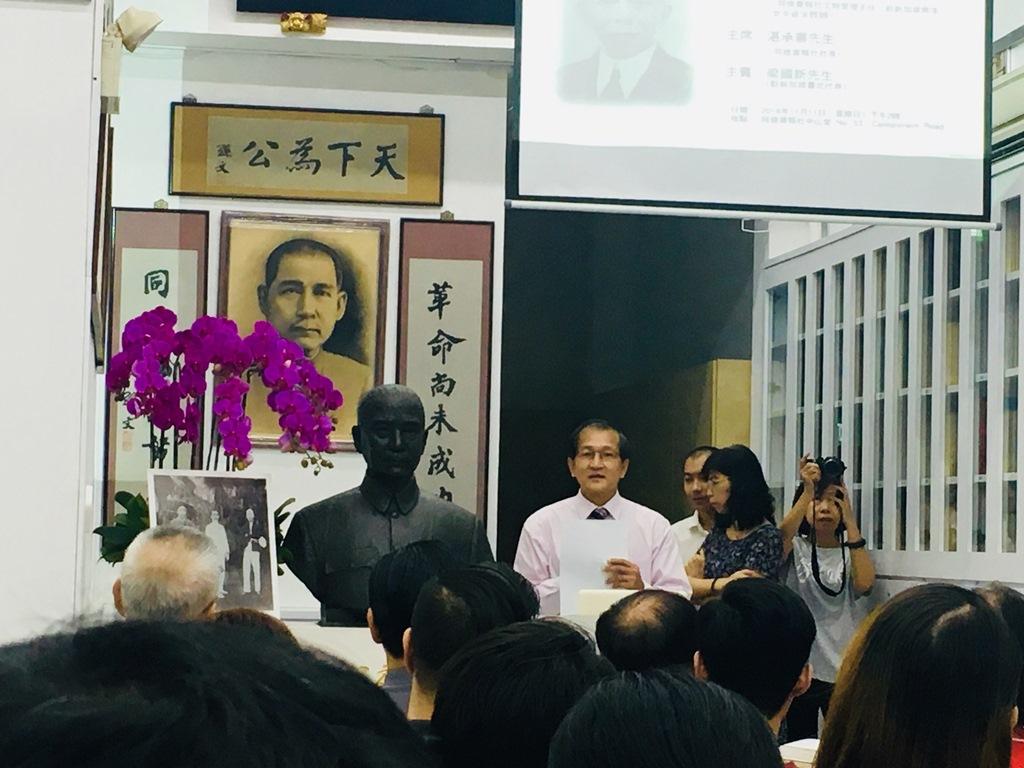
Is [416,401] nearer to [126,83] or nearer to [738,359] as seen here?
[126,83]

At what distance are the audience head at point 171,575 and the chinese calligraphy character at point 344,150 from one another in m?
2.70

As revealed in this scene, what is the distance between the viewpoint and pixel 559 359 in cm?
712

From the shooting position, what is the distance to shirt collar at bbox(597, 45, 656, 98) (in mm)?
4285

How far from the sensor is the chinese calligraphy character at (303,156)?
4836mm

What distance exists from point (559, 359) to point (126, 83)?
9.24ft

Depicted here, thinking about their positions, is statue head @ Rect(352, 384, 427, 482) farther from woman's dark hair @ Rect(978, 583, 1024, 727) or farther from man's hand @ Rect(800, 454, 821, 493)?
man's hand @ Rect(800, 454, 821, 493)

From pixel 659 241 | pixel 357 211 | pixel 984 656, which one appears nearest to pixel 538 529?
pixel 357 211

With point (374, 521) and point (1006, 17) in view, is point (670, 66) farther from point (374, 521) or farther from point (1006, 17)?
point (374, 521)

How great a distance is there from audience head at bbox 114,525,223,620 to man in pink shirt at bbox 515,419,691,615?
155 centimetres

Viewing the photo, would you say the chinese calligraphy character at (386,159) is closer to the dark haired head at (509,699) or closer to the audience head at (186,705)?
the dark haired head at (509,699)

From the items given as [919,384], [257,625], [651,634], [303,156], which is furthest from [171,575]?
[919,384]

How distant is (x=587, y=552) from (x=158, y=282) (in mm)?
1981

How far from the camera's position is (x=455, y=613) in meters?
1.93

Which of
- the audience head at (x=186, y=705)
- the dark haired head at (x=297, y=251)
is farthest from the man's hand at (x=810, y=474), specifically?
the audience head at (x=186, y=705)
